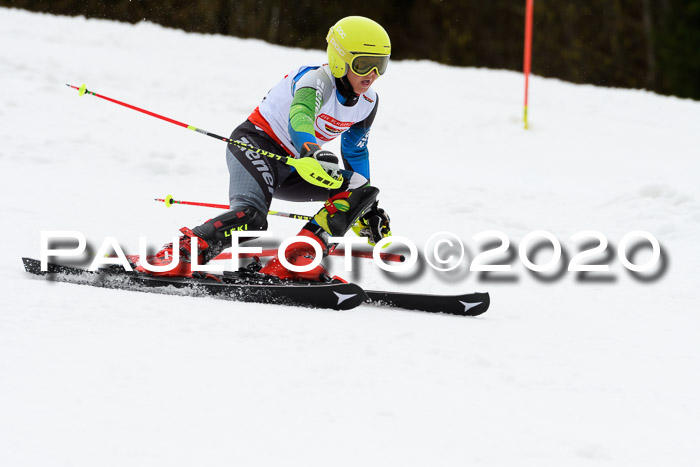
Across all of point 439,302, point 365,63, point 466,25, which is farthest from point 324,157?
point 466,25

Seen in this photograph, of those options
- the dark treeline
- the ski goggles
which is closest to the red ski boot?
the ski goggles

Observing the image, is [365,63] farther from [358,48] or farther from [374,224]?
[374,224]

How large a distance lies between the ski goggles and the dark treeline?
19.9 meters

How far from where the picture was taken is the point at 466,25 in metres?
25.6

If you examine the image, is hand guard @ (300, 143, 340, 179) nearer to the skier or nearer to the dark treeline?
the skier

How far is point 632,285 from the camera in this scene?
5.21m

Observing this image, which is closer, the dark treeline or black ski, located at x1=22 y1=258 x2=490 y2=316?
black ski, located at x1=22 y1=258 x2=490 y2=316

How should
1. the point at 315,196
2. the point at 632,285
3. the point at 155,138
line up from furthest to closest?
the point at 155,138, the point at 632,285, the point at 315,196

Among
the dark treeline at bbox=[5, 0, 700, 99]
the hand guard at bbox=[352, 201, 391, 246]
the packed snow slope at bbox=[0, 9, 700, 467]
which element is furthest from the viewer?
the dark treeline at bbox=[5, 0, 700, 99]

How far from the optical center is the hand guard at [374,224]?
4691mm

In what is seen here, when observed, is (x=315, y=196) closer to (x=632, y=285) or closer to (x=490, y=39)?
(x=632, y=285)

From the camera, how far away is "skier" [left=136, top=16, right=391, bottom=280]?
4188 mm

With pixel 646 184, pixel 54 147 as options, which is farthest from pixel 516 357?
pixel 54 147

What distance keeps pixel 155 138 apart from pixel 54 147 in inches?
41.0
